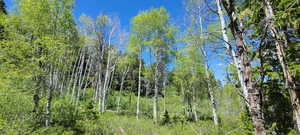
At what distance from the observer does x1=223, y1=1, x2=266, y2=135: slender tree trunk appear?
1.41 metres

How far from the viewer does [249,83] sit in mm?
1513

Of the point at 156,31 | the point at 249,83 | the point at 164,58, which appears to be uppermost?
the point at 156,31

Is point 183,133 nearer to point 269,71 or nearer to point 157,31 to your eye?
point 269,71

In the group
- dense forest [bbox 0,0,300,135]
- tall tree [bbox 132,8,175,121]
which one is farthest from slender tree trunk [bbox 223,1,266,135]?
tall tree [bbox 132,8,175,121]

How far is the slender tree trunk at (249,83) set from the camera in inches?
55.6

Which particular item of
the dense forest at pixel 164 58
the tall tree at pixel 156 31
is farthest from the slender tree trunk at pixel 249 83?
the tall tree at pixel 156 31

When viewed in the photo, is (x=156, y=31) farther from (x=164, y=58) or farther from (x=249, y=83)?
(x=249, y=83)

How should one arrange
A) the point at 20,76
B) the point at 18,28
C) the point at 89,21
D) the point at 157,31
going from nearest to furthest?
the point at 20,76 < the point at 18,28 < the point at 157,31 < the point at 89,21

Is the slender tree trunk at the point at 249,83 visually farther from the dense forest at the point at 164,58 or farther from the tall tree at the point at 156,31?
the tall tree at the point at 156,31

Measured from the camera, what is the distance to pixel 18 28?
8.75 m

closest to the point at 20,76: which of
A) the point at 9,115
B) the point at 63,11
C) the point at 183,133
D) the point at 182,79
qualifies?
the point at 9,115

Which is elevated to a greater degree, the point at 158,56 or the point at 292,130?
the point at 158,56

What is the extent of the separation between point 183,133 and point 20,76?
9372 mm

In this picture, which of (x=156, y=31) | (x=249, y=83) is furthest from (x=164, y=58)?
(x=249, y=83)
